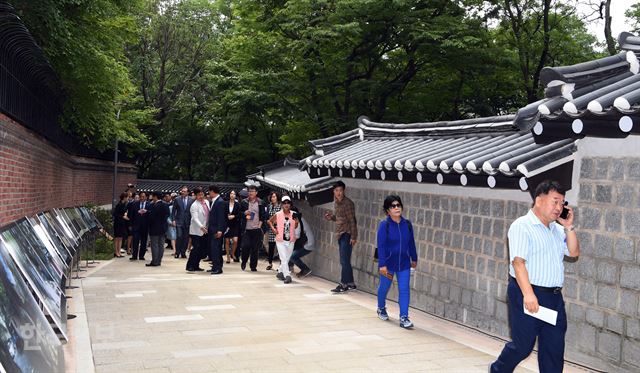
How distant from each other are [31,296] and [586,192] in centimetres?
514

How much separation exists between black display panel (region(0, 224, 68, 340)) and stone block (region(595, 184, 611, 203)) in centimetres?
520

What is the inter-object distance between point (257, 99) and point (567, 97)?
16.9m

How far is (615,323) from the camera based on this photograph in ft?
18.0

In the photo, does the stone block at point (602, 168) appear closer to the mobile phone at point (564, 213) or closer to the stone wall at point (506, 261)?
the stone wall at point (506, 261)

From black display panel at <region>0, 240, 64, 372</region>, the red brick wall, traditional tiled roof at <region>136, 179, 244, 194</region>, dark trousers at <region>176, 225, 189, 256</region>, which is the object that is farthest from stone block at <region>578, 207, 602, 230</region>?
traditional tiled roof at <region>136, 179, 244, 194</region>

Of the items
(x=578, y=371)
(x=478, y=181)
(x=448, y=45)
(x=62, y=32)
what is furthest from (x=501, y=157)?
(x=448, y=45)

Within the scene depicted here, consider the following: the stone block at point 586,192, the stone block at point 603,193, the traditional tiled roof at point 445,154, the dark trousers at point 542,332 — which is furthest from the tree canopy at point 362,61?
the dark trousers at point 542,332

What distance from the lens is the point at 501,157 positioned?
21.1 feet

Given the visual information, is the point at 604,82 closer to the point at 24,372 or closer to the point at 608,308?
the point at 608,308

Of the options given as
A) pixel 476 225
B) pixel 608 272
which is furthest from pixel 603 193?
pixel 476 225

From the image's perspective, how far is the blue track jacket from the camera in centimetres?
756

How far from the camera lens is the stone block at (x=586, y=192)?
19.1ft

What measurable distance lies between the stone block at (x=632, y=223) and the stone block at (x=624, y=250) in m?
0.08

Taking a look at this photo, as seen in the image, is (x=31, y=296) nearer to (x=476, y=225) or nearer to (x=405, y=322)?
(x=405, y=322)
